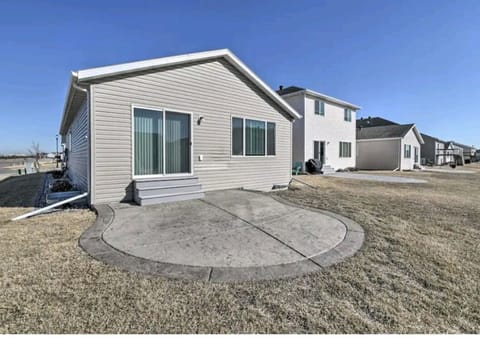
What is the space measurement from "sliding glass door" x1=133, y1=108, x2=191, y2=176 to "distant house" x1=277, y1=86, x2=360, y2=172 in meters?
11.2

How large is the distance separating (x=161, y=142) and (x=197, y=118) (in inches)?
58.8

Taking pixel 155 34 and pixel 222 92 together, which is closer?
pixel 222 92

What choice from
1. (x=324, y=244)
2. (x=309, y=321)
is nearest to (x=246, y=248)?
(x=324, y=244)

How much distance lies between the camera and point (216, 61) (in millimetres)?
8156

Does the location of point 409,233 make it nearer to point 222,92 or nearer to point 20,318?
point 20,318

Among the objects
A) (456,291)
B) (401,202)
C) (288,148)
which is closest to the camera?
(456,291)

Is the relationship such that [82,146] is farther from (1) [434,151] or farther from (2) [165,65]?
(1) [434,151]

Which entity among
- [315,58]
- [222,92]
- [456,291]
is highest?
[315,58]

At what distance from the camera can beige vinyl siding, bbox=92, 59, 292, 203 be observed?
6.01 meters

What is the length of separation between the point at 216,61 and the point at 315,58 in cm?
910

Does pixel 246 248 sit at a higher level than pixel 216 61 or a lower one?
lower

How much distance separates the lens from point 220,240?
3.80 m

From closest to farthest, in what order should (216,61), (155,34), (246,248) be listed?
1. (246,248)
2. (216,61)
3. (155,34)

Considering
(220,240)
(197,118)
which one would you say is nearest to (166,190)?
(197,118)
